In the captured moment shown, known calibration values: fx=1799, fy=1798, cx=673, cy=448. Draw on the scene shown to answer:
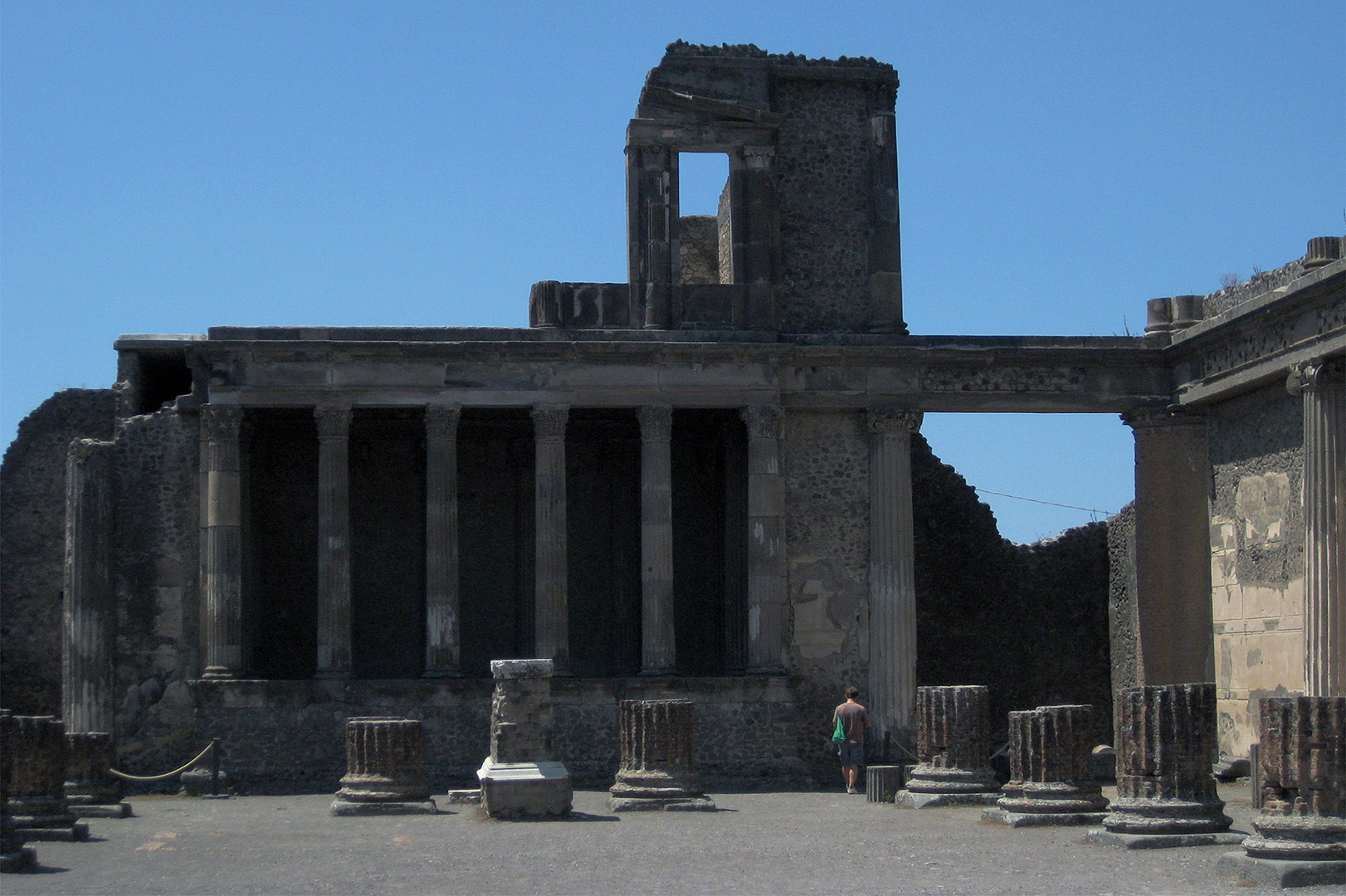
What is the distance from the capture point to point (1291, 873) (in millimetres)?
11469

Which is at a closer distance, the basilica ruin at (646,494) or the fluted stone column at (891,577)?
the basilica ruin at (646,494)

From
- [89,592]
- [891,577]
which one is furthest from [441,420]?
[891,577]

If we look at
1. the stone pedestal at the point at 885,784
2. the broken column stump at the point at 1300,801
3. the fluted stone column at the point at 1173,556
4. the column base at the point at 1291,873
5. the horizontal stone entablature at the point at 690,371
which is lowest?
the stone pedestal at the point at 885,784

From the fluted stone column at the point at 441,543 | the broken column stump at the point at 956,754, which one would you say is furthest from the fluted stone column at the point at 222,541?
the broken column stump at the point at 956,754

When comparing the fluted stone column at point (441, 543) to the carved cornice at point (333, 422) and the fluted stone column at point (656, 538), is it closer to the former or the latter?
the carved cornice at point (333, 422)

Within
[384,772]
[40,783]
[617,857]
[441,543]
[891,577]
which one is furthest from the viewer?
[891,577]

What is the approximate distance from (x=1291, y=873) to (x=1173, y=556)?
12505 mm

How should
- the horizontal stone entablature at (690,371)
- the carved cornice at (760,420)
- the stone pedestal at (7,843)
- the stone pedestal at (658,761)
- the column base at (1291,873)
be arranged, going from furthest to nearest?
the carved cornice at (760,420) → the horizontal stone entablature at (690,371) → the stone pedestal at (658,761) → the stone pedestal at (7,843) → the column base at (1291,873)

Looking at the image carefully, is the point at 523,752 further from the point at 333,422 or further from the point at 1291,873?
the point at 1291,873

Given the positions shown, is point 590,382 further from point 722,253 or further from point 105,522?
point 105,522

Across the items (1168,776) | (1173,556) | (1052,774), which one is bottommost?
(1052,774)

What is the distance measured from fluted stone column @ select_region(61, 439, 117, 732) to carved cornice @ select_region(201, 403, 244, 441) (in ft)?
4.93

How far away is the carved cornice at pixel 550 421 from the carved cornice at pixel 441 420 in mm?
1023

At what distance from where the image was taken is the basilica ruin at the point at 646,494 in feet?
74.2
